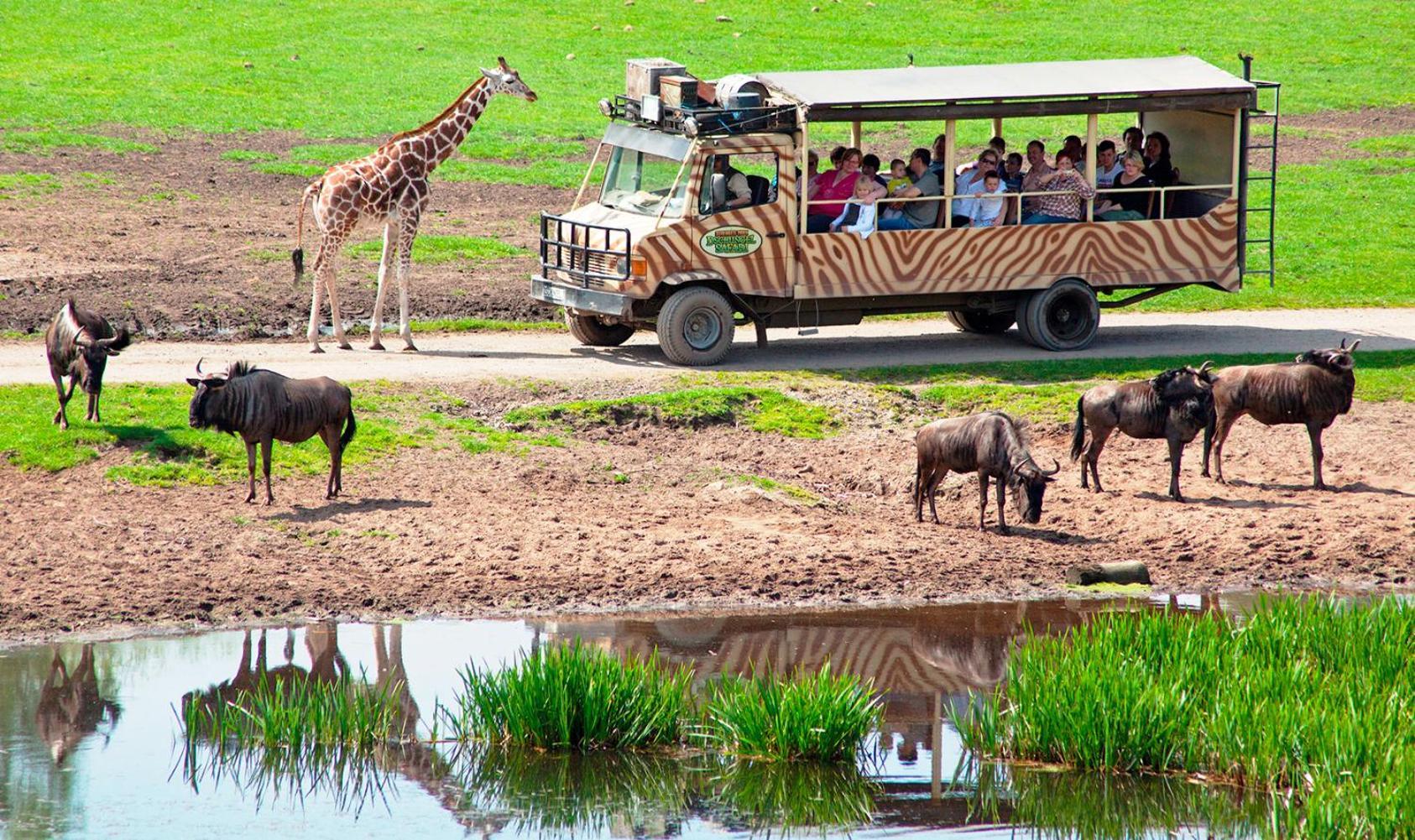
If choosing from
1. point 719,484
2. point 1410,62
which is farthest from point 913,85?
point 1410,62

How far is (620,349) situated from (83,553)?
846 centimetres

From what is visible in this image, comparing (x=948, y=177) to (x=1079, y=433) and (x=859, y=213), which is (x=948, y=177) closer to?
(x=859, y=213)

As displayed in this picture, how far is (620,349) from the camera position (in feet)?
70.5

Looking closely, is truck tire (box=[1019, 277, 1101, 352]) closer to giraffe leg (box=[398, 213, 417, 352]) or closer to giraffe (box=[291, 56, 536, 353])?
giraffe (box=[291, 56, 536, 353])

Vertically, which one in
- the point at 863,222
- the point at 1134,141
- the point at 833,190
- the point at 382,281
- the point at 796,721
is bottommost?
the point at 796,721

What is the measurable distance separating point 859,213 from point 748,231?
1.39m

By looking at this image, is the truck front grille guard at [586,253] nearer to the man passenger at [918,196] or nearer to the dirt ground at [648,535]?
the dirt ground at [648,535]

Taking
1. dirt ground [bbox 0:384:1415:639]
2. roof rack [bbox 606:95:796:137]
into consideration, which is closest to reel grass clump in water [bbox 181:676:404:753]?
dirt ground [bbox 0:384:1415:639]

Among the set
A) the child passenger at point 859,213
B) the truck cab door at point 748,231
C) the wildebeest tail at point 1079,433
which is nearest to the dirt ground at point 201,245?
the truck cab door at point 748,231

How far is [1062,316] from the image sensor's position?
847 inches

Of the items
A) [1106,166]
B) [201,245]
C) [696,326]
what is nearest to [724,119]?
[696,326]

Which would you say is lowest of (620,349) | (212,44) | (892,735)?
(892,735)

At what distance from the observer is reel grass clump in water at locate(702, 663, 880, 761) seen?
431 inches

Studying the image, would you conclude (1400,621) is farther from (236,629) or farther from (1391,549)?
(236,629)
